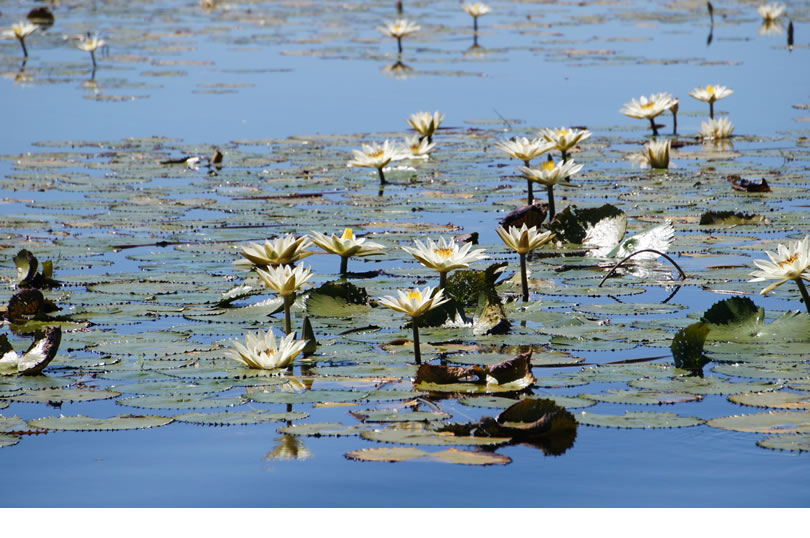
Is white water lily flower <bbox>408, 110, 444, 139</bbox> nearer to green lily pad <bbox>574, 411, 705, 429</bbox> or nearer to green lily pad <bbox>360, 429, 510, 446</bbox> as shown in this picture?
green lily pad <bbox>574, 411, 705, 429</bbox>

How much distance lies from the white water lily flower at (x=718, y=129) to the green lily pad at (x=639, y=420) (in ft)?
19.3

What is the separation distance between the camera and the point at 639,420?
3.32 metres

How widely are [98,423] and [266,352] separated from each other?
601mm

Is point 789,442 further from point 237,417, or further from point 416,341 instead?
point 237,417

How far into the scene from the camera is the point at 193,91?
1241 cm

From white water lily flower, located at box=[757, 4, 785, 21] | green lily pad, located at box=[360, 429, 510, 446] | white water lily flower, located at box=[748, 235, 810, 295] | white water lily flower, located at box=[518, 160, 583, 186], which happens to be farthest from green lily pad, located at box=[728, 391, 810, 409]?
white water lily flower, located at box=[757, 4, 785, 21]

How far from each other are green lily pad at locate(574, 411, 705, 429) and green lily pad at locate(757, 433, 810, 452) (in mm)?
222

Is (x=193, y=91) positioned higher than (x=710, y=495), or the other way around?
(x=193, y=91)

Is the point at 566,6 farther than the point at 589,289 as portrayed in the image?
Yes

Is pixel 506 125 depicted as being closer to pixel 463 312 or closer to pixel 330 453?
pixel 463 312

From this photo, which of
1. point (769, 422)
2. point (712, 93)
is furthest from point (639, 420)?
point (712, 93)

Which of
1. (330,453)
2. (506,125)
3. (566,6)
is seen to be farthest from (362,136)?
(566,6)

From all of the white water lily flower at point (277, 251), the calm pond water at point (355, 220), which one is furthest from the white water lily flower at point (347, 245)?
the white water lily flower at point (277, 251)
